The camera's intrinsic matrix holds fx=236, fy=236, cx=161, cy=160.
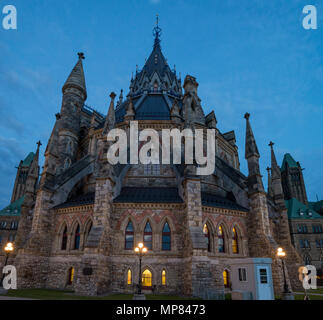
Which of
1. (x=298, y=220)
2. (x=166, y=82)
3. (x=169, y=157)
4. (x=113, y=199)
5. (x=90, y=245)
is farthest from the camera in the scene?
(x=298, y=220)

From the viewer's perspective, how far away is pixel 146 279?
59.0 feet

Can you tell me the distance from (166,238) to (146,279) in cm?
334

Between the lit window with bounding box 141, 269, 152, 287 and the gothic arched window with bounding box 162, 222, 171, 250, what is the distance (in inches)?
84.8

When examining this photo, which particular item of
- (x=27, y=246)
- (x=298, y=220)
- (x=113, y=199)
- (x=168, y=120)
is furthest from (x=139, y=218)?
(x=298, y=220)

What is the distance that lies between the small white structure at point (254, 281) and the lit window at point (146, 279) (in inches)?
257

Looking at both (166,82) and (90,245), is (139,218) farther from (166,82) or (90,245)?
(166,82)

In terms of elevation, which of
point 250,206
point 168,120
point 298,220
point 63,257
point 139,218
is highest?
point 168,120

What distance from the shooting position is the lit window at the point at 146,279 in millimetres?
17830

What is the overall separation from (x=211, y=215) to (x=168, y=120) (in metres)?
11.3

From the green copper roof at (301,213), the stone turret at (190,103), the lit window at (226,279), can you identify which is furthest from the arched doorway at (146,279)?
the green copper roof at (301,213)

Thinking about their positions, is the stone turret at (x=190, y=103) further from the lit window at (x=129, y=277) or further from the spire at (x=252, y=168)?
the lit window at (x=129, y=277)

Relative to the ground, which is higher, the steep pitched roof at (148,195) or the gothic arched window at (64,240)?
the steep pitched roof at (148,195)

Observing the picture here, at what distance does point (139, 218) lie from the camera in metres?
19.0

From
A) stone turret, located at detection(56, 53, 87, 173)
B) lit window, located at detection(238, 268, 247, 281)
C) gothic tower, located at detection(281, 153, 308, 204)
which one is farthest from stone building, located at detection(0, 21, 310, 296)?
gothic tower, located at detection(281, 153, 308, 204)
